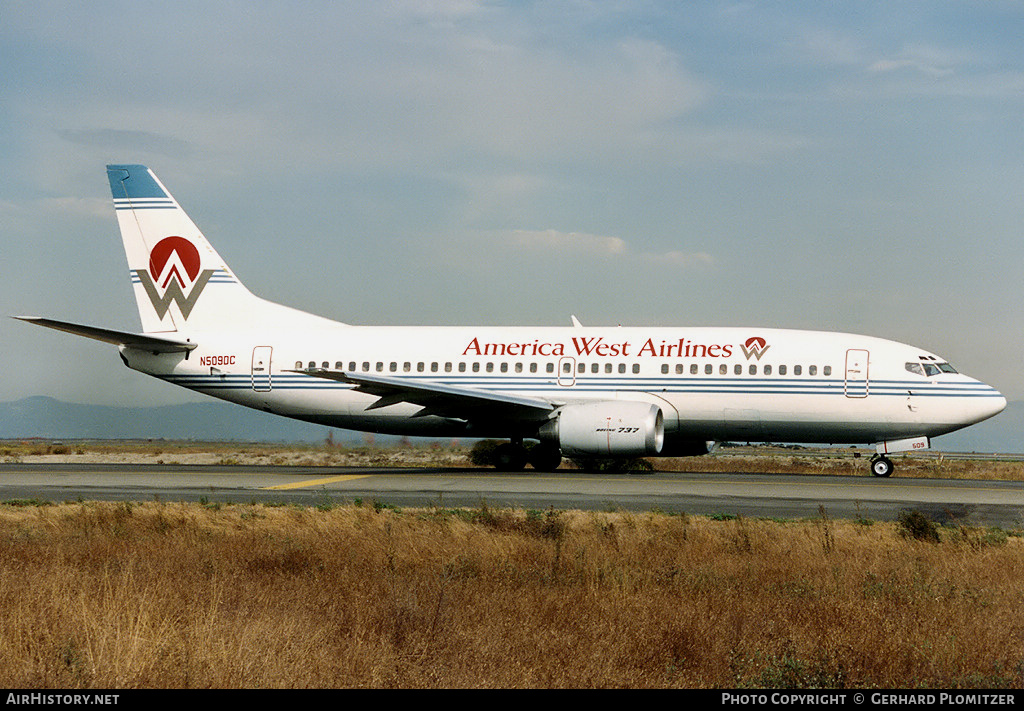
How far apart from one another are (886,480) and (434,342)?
12.7m

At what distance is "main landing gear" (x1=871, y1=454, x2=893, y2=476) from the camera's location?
1058 inches

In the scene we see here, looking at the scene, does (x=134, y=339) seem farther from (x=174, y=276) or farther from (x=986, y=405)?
(x=986, y=405)

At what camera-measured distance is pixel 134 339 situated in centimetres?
2972

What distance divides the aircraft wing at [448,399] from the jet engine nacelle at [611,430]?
50.5 inches

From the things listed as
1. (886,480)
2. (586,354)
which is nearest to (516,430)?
(586,354)

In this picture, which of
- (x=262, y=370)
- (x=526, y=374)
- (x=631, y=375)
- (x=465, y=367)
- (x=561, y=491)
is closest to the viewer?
(x=561, y=491)

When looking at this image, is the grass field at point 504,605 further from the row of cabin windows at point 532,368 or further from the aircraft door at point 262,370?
the aircraft door at point 262,370

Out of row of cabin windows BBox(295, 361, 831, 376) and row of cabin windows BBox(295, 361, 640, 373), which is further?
row of cabin windows BBox(295, 361, 640, 373)

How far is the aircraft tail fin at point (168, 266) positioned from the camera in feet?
105

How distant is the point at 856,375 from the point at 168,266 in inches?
808

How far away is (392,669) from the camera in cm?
720

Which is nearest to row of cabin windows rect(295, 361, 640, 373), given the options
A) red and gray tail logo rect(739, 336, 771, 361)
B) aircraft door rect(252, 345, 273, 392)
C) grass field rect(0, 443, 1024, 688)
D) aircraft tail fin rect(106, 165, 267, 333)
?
aircraft door rect(252, 345, 273, 392)

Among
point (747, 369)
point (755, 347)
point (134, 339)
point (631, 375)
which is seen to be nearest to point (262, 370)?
point (134, 339)

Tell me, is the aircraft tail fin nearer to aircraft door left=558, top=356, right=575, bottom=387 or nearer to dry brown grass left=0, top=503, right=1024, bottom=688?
aircraft door left=558, top=356, right=575, bottom=387
